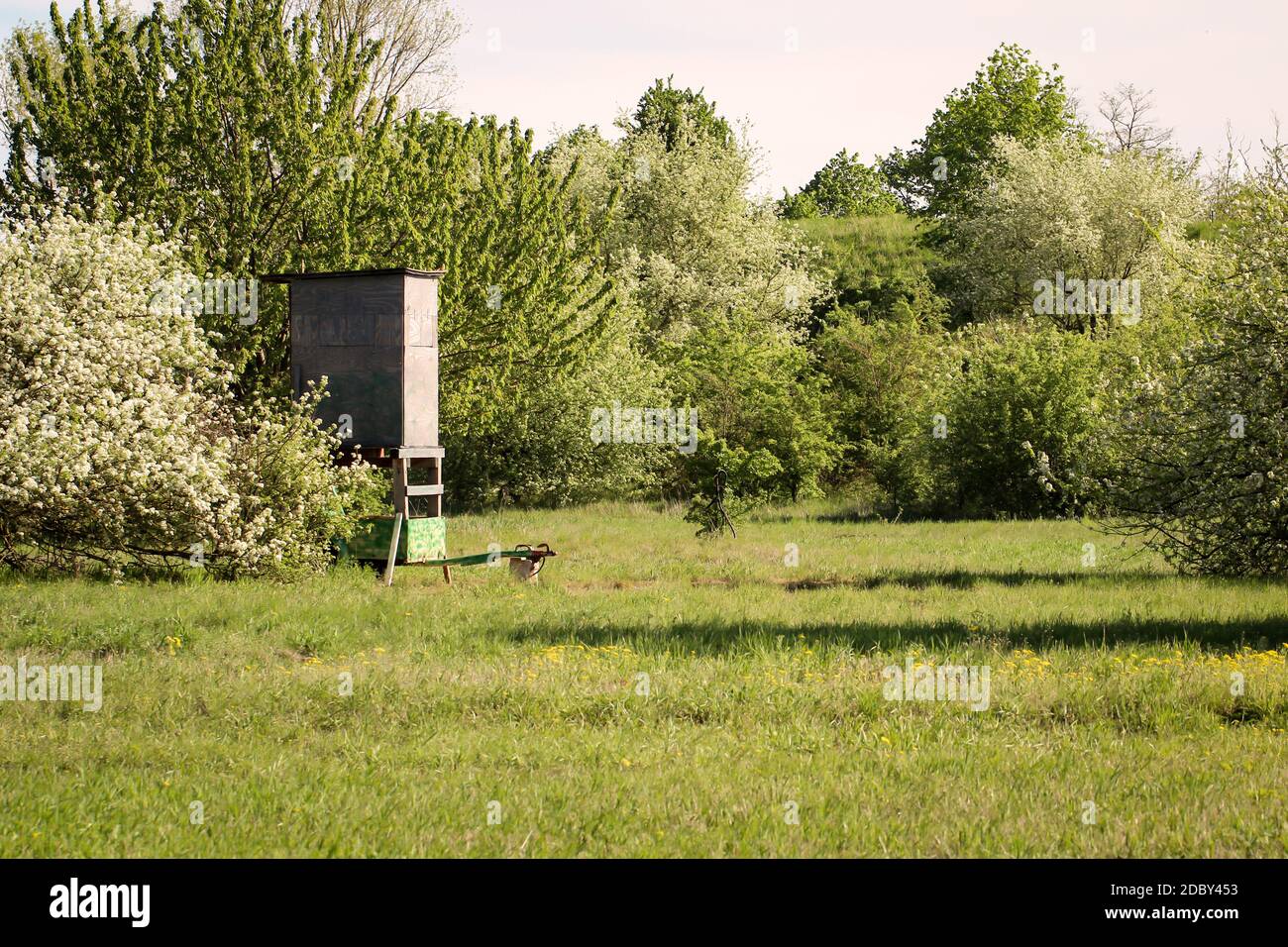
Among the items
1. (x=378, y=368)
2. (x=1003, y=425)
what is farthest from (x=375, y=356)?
(x=1003, y=425)

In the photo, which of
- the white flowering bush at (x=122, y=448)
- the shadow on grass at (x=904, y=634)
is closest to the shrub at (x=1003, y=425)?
the shadow on grass at (x=904, y=634)

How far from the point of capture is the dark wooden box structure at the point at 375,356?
64.9ft

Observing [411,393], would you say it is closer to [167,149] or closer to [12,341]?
[12,341]

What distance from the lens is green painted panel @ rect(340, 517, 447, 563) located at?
19.5 meters

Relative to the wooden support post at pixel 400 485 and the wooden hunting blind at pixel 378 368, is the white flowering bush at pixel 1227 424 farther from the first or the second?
the wooden support post at pixel 400 485

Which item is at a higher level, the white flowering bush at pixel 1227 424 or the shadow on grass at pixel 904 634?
the white flowering bush at pixel 1227 424

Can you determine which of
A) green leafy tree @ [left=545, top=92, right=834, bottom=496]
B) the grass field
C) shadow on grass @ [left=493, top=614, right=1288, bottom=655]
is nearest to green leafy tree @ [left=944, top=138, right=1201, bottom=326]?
green leafy tree @ [left=545, top=92, right=834, bottom=496]

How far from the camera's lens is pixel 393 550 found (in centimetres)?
1905

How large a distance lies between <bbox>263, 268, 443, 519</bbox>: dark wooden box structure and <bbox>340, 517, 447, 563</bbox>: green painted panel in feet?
1.22

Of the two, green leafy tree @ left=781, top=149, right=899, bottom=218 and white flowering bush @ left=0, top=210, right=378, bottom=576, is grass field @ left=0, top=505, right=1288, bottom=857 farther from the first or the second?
green leafy tree @ left=781, top=149, right=899, bottom=218

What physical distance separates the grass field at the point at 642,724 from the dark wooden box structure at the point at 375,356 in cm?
288

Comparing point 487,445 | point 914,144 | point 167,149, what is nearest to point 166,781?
point 167,149

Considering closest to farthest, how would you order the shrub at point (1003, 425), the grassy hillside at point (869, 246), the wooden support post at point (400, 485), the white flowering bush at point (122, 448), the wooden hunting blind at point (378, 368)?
the white flowering bush at point (122, 448)
the wooden hunting blind at point (378, 368)
the wooden support post at point (400, 485)
the shrub at point (1003, 425)
the grassy hillside at point (869, 246)

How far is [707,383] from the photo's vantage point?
39594 mm
